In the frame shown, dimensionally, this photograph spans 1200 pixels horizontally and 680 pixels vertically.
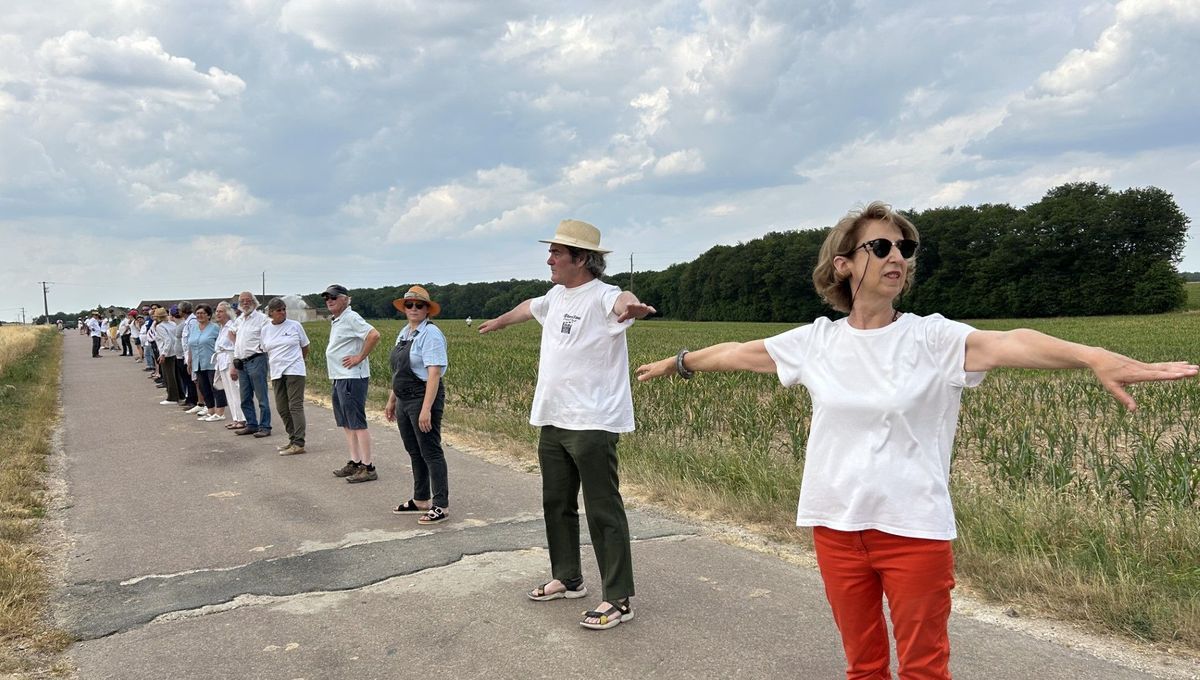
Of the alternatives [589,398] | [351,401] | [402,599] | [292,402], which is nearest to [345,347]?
[351,401]

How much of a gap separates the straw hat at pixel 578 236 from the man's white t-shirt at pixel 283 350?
231 inches

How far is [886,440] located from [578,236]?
83.4 inches

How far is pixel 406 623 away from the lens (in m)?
4.12

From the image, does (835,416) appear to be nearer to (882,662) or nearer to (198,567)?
(882,662)

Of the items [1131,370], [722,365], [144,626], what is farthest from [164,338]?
[1131,370]

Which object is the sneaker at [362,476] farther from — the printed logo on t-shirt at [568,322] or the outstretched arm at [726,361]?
the outstretched arm at [726,361]

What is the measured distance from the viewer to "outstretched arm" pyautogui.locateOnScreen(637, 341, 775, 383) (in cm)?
284

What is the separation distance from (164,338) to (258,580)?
12.0m

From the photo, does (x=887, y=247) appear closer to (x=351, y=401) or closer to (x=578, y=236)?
(x=578, y=236)

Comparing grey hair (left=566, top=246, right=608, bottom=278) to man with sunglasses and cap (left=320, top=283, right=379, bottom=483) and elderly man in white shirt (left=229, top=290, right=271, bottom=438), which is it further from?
elderly man in white shirt (left=229, top=290, right=271, bottom=438)

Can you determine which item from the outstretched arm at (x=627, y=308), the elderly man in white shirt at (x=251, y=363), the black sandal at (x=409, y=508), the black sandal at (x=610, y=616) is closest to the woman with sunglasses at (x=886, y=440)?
the outstretched arm at (x=627, y=308)

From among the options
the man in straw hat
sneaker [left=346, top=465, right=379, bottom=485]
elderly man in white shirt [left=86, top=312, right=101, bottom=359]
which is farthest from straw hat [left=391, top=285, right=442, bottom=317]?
elderly man in white shirt [left=86, top=312, right=101, bottom=359]

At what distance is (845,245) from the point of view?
256cm

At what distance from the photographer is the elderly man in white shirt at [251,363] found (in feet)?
33.6
